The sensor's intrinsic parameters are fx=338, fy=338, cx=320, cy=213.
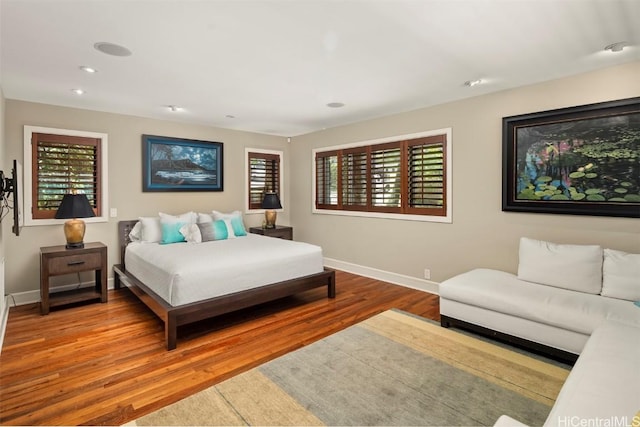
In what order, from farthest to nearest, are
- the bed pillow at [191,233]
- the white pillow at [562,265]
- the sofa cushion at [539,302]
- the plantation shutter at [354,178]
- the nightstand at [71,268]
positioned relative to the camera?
the plantation shutter at [354,178], the bed pillow at [191,233], the nightstand at [71,268], the white pillow at [562,265], the sofa cushion at [539,302]

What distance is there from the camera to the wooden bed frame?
3.02 metres

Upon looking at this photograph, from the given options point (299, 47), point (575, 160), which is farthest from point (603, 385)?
point (299, 47)

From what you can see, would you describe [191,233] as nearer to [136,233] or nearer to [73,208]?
[136,233]

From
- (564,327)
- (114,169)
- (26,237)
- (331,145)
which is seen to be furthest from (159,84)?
(564,327)

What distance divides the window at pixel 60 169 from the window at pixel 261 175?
91.3 inches

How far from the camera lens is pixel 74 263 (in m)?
3.99

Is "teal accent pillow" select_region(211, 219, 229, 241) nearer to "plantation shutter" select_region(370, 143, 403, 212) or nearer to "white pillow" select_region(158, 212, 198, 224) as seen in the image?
"white pillow" select_region(158, 212, 198, 224)

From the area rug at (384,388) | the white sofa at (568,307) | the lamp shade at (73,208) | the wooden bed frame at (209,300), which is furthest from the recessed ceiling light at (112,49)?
the white sofa at (568,307)

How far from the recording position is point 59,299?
13.1 ft

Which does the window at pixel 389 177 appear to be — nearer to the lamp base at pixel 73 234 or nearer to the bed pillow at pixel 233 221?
the bed pillow at pixel 233 221

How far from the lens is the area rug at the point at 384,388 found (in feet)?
6.77

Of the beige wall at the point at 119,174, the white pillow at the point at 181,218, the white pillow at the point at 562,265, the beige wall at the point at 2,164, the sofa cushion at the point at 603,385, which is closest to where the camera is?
the sofa cushion at the point at 603,385

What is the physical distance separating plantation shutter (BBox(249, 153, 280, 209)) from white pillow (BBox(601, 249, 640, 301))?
4984 mm

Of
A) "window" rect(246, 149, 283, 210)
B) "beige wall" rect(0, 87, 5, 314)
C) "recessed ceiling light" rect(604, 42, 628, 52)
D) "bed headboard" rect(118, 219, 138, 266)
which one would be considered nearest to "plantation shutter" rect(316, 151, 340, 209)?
"window" rect(246, 149, 283, 210)
